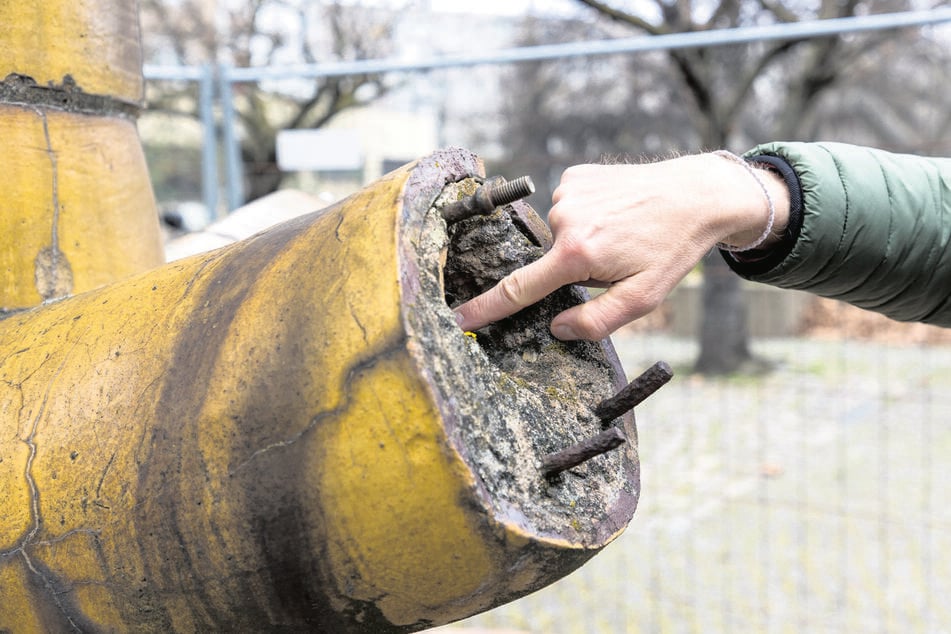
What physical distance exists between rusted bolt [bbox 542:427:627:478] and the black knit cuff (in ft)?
2.27

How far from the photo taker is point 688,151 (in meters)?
1.77

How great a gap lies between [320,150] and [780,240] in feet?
10.6

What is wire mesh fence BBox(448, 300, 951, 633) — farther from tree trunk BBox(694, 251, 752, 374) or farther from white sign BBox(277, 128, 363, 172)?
white sign BBox(277, 128, 363, 172)

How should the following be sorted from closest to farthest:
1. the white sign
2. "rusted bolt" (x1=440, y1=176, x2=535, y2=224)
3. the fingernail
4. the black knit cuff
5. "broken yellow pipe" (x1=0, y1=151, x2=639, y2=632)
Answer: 1. "broken yellow pipe" (x1=0, y1=151, x2=639, y2=632)
2. "rusted bolt" (x1=440, y1=176, x2=535, y2=224)
3. the fingernail
4. the black knit cuff
5. the white sign

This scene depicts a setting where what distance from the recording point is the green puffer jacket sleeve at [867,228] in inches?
60.8

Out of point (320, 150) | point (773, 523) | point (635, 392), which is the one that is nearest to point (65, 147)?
point (635, 392)

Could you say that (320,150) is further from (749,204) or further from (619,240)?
(619,240)

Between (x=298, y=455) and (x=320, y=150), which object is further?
(x=320, y=150)

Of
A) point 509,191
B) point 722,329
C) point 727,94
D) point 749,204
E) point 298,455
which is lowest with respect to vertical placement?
point 722,329

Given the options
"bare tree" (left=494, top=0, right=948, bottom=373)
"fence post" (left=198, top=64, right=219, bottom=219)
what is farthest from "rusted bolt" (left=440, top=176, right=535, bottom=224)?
"fence post" (left=198, top=64, right=219, bottom=219)

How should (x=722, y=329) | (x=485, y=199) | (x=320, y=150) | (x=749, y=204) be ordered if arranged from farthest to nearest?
(x=722, y=329), (x=320, y=150), (x=749, y=204), (x=485, y=199)

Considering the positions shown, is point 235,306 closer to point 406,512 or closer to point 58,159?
point 406,512

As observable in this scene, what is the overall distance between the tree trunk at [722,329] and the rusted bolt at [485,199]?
780 centimetres

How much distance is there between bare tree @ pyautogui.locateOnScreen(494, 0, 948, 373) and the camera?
28.3ft
